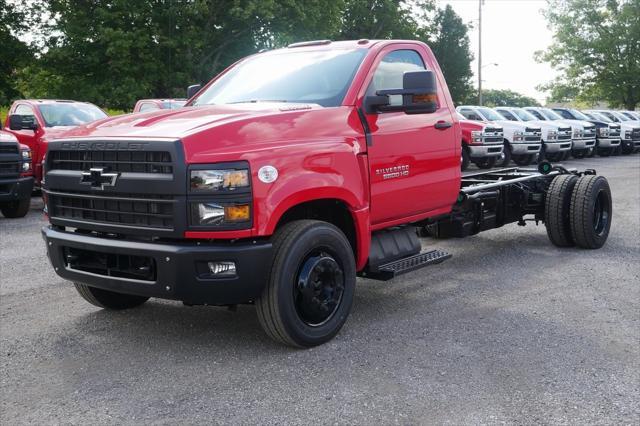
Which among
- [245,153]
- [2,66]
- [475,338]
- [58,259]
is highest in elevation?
[2,66]

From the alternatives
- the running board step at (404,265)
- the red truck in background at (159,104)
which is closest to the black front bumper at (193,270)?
the running board step at (404,265)

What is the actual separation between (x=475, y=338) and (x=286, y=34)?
99.8 ft

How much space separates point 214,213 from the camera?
13.4ft

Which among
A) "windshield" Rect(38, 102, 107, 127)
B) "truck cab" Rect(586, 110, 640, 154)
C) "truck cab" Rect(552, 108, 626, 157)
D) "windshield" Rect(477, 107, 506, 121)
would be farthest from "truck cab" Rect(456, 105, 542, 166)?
Result: "windshield" Rect(38, 102, 107, 127)

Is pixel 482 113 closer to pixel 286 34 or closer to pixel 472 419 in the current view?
pixel 286 34

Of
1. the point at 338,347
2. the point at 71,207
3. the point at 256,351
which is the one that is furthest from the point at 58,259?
the point at 338,347

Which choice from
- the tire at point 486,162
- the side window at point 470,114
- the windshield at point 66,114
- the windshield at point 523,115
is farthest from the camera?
the windshield at point 523,115

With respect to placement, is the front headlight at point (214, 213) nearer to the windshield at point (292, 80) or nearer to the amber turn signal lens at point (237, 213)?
the amber turn signal lens at point (237, 213)

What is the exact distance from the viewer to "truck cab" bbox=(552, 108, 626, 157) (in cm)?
2836

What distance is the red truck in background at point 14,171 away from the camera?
10.5m

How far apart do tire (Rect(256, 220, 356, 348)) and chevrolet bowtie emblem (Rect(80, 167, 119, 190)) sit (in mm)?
1034

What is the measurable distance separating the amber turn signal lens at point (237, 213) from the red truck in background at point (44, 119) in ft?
31.0

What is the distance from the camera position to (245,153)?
164 inches

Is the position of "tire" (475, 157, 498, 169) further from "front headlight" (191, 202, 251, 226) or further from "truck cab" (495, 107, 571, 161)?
"front headlight" (191, 202, 251, 226)
